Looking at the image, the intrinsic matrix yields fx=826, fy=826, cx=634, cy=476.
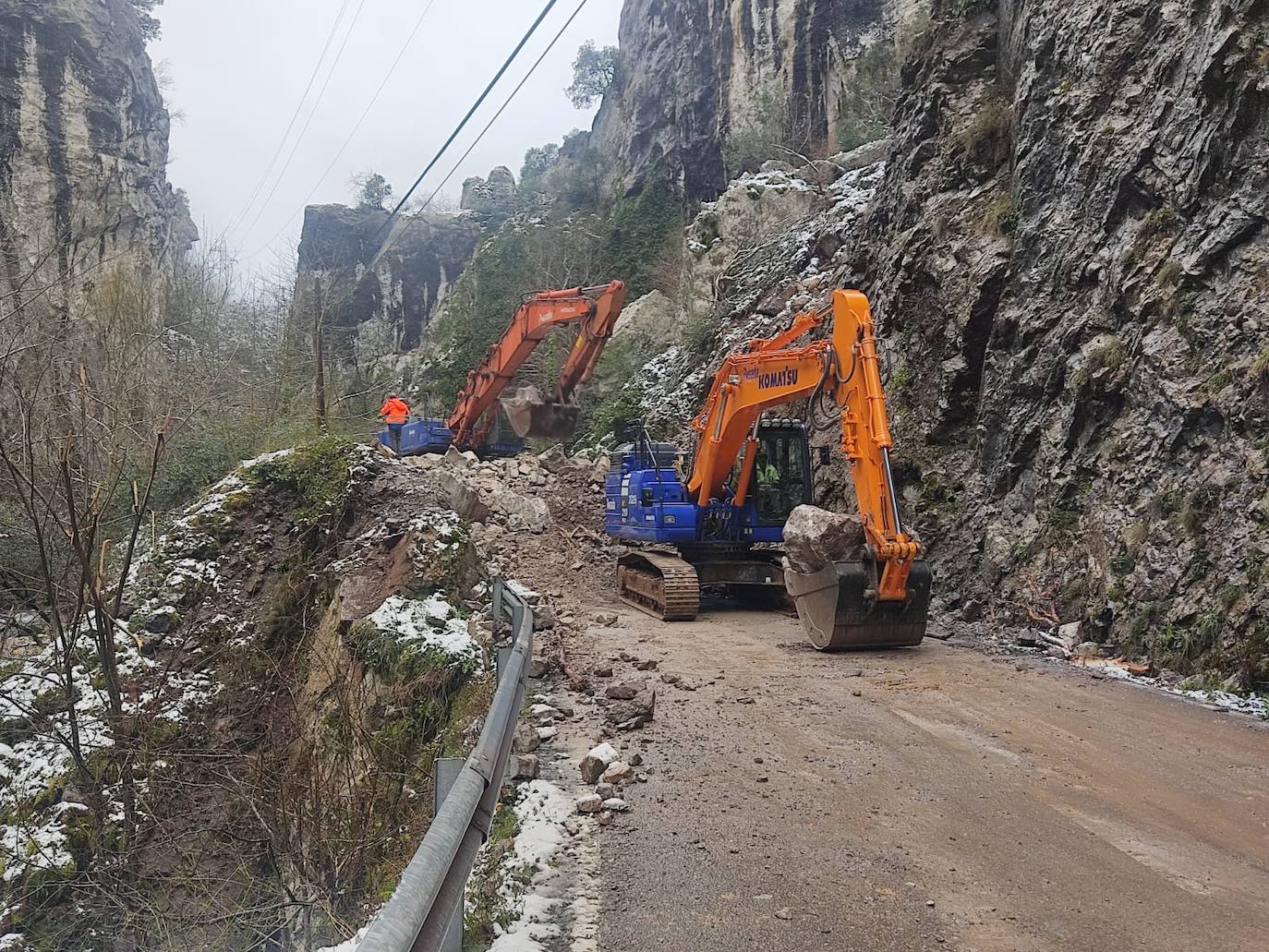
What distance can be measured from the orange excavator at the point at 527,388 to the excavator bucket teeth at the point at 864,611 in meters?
9.30

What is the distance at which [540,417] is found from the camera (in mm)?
20156

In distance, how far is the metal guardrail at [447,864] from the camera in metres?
1.47

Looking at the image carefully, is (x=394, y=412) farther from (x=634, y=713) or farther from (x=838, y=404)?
(x=634, y=713)

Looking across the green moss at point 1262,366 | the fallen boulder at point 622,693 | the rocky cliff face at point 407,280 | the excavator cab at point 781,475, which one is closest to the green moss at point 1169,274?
the green moss at point 1262,366

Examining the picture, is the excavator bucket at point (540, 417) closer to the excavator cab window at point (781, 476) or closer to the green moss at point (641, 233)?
the excavator cab window at point (781, 476)

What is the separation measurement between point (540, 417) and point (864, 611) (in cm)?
1353

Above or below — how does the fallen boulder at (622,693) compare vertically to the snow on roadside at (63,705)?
above

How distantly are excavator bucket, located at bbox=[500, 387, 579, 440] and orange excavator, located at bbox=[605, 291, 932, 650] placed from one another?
6.89m

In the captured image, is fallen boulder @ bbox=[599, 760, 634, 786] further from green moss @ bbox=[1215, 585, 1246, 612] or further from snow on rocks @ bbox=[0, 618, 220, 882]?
green moss @ bbox=[1215, 585, 1246, 612]

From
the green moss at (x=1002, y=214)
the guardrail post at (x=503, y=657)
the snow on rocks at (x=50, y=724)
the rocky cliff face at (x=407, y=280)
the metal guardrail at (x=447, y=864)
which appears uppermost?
the rocky cliff face at (x=407, y=280)

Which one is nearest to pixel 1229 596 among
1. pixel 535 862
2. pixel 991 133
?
pixel 535 862

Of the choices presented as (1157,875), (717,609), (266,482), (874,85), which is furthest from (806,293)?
(1157,875)

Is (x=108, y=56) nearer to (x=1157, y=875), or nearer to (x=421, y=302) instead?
(x=421, y=302)

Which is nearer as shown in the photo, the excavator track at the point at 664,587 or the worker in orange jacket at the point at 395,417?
the excavator track at the point at 664,587
